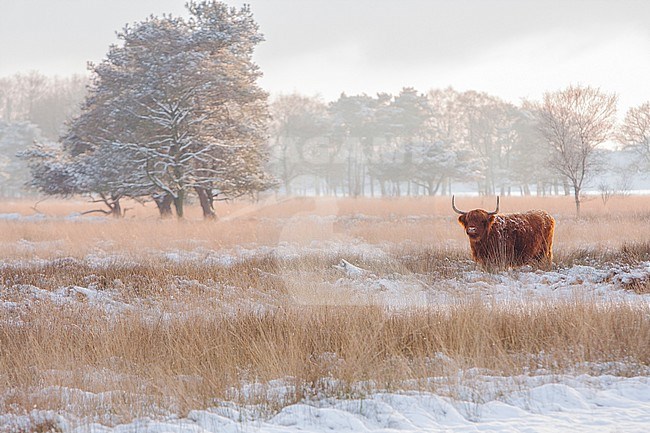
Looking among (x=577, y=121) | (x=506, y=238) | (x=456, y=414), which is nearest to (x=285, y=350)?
(x=456, y=414)

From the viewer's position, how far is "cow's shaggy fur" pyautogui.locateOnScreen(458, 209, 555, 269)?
385 inches

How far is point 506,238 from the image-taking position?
9.83m

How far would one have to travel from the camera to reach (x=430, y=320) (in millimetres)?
6008

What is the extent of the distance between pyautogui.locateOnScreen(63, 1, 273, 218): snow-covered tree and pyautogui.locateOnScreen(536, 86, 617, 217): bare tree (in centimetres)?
1196

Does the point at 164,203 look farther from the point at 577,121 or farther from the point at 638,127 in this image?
the point at 638,127

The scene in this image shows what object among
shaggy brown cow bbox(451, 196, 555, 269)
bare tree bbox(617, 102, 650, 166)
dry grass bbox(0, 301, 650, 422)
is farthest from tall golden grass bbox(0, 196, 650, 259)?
bare tree bbox(617, 102, 650, 166)

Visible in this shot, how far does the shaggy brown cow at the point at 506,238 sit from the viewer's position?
32.1ft

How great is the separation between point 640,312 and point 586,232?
33.4 feet

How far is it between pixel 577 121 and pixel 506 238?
48.7 feet

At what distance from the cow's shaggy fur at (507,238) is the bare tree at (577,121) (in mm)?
12732

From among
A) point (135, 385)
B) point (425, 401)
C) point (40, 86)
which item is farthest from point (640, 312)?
point (40, 86)

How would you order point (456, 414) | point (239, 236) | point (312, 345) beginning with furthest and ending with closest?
1. point (239, 236)
2. point (312, 345)
3. point (456, 414)

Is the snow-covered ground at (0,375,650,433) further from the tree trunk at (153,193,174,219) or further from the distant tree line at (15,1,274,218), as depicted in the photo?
the tree trunk at (153,193,174,219)

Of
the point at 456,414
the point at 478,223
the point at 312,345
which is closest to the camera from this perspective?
the point at 456,414
